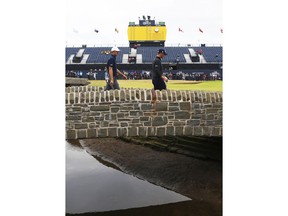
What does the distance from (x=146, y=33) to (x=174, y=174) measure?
12674 mm

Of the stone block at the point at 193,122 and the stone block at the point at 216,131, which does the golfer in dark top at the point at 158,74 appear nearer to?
the stone block at the point at 193,122

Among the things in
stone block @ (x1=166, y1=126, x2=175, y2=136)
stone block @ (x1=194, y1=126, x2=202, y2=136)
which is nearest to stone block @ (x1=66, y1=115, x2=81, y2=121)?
stone block @ (x1=166, y1=126, x2=175, y2=136)

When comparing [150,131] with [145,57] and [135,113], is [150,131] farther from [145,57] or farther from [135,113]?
[145,57]

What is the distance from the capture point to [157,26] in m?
21.4

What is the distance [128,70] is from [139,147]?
3.80m

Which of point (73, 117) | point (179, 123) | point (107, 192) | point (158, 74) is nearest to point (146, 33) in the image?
point (107, 192)

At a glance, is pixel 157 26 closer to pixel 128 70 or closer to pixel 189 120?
pixel 128 70

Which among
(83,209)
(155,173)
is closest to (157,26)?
(155,173)

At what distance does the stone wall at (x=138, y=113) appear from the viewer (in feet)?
20.7

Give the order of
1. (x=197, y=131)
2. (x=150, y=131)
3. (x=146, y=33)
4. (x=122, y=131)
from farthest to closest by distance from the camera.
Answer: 1. (x=146, y=33)
2. (x=197, y=131)
3. (x=150, y=131)
4. (x=122, y=131)

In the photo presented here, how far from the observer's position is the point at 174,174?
34.2ft

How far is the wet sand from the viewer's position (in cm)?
822

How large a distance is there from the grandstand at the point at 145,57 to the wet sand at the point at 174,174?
365cm

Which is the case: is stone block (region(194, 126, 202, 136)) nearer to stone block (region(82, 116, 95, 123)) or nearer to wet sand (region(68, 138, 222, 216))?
stone block (region(82, 116, 95, 123))
